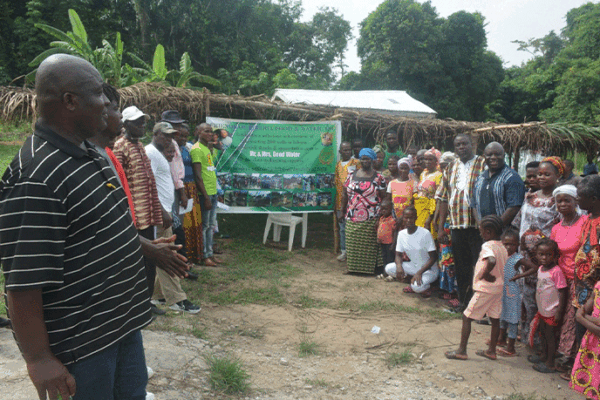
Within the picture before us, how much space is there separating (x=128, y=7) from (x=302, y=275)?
1612 cm

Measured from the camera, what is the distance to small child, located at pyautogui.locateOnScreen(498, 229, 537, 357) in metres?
4.08

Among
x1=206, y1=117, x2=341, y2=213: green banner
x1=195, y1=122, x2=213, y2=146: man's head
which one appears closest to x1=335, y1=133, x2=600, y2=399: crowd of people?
x1=206, y1=117, x2=341, y2=213: green banner

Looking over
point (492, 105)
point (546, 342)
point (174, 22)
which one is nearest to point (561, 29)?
point (492, 105)

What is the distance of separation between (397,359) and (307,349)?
77cm

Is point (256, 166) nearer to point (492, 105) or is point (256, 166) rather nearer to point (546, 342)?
point (546, 342)

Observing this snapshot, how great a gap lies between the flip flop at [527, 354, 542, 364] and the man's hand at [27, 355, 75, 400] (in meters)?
3.73

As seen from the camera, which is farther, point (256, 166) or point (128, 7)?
Result: point (128, 7)

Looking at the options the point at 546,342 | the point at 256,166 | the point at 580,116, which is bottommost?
the point at 546,342

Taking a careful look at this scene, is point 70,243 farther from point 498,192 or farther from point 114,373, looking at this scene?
point 498,192

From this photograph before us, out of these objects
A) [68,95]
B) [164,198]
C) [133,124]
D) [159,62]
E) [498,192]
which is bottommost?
[164,198]

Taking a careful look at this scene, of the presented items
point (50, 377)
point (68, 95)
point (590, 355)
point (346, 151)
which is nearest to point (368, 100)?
point (346, 151)

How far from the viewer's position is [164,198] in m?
4.65

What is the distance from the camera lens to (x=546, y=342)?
12.8ft

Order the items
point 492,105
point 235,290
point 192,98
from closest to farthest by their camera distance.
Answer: point 235,290
point 192,98
point 492,105
